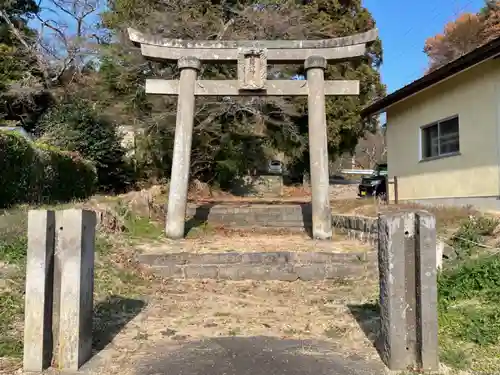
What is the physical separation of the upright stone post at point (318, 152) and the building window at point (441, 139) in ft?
10.8

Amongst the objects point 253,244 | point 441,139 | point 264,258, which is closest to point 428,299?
point 264,258

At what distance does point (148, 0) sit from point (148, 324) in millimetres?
16090

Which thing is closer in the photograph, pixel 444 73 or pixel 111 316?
pixel 111 316

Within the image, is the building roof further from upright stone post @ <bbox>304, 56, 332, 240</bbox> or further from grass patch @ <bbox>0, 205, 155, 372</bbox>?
grass patch @ <bbox>0, 205, 155, 372</bbox>

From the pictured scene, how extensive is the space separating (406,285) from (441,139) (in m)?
8.89

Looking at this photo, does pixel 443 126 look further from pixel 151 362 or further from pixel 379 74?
pixel 379 74

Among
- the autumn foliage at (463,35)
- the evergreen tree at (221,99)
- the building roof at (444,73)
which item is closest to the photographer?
the building roof at (444,73)

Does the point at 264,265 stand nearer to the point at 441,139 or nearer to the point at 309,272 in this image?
the point at 309,272

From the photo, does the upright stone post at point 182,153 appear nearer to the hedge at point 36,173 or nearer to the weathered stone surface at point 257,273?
the weathered stone surface at point 257,273

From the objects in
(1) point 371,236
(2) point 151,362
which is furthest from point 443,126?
(2) point 151,362

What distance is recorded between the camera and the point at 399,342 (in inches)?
133

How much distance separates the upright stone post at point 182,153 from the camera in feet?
30.9

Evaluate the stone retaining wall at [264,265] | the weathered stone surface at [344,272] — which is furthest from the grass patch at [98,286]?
the weathered stone surface at [344,272]

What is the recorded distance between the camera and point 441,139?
11.4 meters
